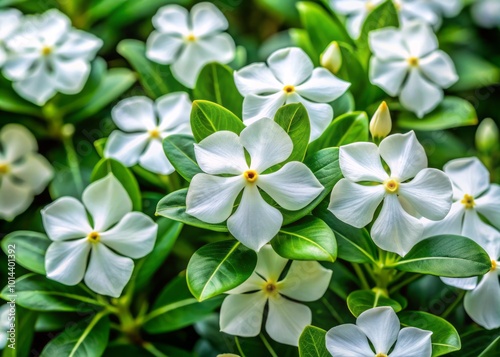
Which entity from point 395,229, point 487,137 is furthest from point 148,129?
point 487,137

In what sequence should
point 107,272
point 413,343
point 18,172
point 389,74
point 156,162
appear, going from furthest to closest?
1. point 18,172
2. point 389,74
3. point 156,162
4. point 107,272
5. point 413,343

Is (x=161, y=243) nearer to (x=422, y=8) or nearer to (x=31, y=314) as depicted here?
(x=31, y=314)

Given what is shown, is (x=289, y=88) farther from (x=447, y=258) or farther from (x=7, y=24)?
(x=7, y=24)

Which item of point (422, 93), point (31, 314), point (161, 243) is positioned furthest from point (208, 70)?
point (31, 314)

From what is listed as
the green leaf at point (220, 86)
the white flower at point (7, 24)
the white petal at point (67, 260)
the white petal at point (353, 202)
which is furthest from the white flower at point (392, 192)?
the white flower at point (7, 24)

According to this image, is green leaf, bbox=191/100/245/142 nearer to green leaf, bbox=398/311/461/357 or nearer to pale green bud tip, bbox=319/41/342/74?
pale green bud tip, bbox=319/41/342/74

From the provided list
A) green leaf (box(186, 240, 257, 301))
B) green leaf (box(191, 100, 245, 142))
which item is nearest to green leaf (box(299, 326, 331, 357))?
green leaf (box(186, 240, 257, 301))
